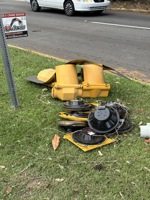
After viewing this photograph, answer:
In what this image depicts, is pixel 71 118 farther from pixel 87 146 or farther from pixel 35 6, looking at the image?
pixel 35 6

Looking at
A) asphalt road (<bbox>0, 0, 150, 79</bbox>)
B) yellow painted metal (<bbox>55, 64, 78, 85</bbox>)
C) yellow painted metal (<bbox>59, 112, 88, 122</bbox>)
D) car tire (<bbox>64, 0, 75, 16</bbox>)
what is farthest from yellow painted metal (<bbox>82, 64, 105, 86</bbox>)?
car tire (<bbox>64, 0, 75, 16</bbox>)

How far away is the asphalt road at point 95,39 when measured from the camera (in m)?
7.43

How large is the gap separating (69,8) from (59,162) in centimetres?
1286

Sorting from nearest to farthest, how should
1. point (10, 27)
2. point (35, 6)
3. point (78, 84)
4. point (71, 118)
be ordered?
point (71, 118), point (10, 27), point (78, 84), point (35, 6)

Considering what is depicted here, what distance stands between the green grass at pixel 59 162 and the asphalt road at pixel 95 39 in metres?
2.68

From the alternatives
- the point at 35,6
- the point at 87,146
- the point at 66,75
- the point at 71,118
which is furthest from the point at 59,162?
the point at 35,6

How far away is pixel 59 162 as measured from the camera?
325cm

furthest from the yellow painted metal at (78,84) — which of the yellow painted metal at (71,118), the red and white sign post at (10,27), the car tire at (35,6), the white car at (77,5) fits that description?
the car tire at (35,6)

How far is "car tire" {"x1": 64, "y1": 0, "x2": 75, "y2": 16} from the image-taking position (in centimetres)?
1507

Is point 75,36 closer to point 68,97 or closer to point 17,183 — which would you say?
point 68,97

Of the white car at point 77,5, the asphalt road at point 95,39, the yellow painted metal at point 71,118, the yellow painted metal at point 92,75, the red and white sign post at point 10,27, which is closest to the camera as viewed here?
the yellow painted metal at point 71,118

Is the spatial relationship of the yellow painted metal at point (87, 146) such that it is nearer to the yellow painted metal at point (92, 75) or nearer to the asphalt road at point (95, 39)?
the yellow painted metal at point (92, 75)

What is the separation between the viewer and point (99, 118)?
362cm

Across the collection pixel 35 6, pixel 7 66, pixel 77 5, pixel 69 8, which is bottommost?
pixel 35 6
